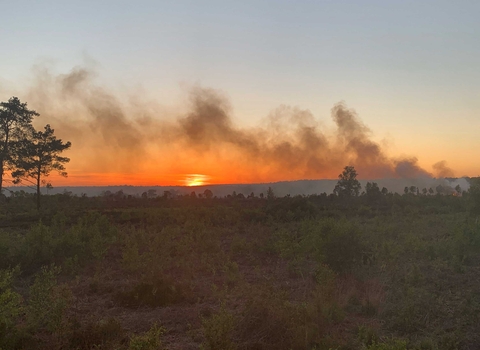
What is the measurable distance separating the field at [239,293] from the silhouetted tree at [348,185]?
3997 centimetres

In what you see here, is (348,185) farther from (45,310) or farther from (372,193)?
(45,310)

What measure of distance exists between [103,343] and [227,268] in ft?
19.7

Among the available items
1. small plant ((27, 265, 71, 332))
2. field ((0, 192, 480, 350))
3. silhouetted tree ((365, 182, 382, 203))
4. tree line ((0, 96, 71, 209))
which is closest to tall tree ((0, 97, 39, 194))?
tree line ((0, 96, 71, 209))

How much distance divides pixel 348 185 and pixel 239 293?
53.1m

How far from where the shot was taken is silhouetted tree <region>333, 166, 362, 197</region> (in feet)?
193

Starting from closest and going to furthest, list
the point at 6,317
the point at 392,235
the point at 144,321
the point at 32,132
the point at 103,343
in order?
the point at 6,317 < the point at 103,343 < the point at 144,321 < the point at 392,235 < the point at 32,132

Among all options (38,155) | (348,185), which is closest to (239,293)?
(38,155)

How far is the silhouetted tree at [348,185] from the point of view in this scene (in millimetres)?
58725

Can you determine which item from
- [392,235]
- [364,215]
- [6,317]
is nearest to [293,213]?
[364,215]

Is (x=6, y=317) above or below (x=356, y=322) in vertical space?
above

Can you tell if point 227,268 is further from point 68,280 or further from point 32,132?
point 32,132

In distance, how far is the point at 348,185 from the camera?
59.6 meters

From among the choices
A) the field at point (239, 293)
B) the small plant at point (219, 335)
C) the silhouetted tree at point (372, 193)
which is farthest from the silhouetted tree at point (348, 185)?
the small plant at point (219, 335)

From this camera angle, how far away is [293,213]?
32.5 meters
